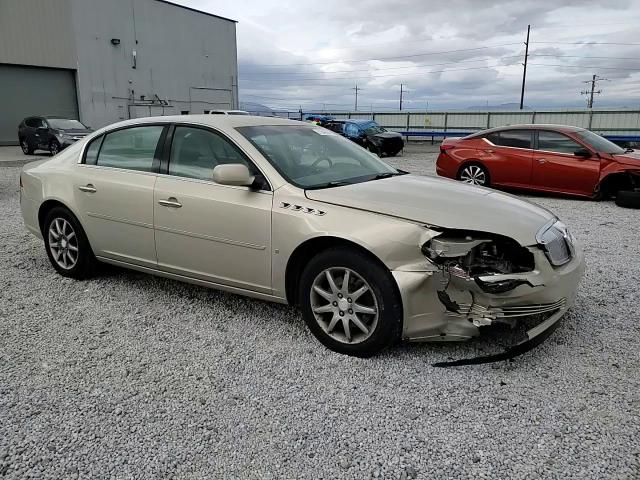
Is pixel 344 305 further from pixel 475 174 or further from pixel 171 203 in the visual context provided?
pixel 475 174

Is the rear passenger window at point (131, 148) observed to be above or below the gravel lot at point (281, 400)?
above

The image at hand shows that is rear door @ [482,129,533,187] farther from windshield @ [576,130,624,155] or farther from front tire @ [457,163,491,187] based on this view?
windshield @ [576,130,624,155]

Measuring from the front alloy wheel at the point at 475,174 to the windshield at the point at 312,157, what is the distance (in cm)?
641

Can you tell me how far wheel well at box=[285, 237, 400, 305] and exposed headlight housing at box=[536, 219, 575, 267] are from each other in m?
1.07

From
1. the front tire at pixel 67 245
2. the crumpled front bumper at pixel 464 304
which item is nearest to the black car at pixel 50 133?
the front tire at pixel 67 245

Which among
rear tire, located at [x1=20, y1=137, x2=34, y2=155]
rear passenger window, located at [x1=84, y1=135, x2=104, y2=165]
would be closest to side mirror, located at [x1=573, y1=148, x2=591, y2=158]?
rear passenger window, located at [x1=84, y1=135, x2=104, y2=165]

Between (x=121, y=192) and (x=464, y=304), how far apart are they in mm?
2807

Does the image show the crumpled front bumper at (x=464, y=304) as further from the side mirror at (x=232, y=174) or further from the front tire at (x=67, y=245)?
the front tire at (x=67, y=245)

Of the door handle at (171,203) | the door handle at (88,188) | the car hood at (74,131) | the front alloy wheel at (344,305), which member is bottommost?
the front alloy wheel at (344,305)

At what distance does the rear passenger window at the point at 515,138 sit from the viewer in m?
9.72

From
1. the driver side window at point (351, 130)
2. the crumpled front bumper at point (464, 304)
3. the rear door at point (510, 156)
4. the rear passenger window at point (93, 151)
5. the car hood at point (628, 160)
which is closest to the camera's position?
the crumpled front bumper at point (464, 304)

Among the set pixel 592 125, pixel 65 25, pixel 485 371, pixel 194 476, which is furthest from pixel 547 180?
pixel 65 25

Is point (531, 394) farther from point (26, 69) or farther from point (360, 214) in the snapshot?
point (26, 69)

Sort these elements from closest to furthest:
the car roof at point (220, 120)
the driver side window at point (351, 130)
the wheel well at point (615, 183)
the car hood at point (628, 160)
→ the car roof at point (220, 120) → the car hood at point (628, 160) → the wheel well at point (615, 183) → the driver side window at point (351, 130)
